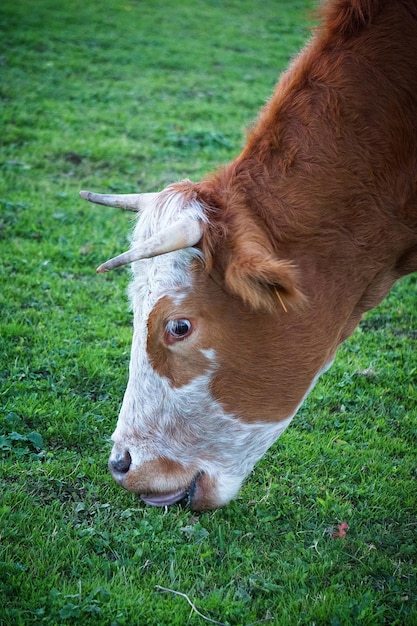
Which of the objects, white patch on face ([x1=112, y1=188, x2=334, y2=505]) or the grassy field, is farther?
the grassy field

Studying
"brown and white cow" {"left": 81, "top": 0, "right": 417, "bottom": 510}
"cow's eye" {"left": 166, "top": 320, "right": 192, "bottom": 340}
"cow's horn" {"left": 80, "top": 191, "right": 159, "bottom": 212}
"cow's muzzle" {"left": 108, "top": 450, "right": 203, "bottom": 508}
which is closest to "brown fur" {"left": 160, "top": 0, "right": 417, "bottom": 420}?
"brown and white cow" {"left": 81, "top": 0, "right": 417, "bottom": 510}

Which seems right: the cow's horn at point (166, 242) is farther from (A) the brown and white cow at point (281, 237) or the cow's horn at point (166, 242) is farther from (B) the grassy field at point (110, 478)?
(B) the grassy field at point (110, 478)

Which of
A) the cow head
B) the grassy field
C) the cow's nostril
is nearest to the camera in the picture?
the cow head

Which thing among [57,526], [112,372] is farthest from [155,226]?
[112,372]

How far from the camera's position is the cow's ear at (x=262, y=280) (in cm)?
292

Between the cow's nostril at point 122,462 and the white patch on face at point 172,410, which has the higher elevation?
the white patch on face at point 172,410

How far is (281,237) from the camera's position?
10.5ft

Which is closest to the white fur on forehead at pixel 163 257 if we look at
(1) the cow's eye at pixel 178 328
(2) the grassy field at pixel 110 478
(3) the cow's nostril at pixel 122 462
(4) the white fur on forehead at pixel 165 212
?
(4) the white fur on forehead at pixel 165 212

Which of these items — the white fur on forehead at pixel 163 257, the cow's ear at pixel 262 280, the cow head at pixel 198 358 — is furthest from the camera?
the white fur on forehead at pixel 163 257

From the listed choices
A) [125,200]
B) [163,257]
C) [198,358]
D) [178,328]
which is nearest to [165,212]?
[163,257]

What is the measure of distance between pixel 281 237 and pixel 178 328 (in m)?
0.63

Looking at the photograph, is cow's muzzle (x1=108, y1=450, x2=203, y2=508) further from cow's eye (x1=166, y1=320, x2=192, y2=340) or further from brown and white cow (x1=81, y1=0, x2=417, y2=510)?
cow's eye (x1=166, y1=320, x2=192, y2=340)

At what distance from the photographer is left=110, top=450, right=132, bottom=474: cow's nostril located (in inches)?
137

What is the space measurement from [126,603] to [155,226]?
1.77 meters
